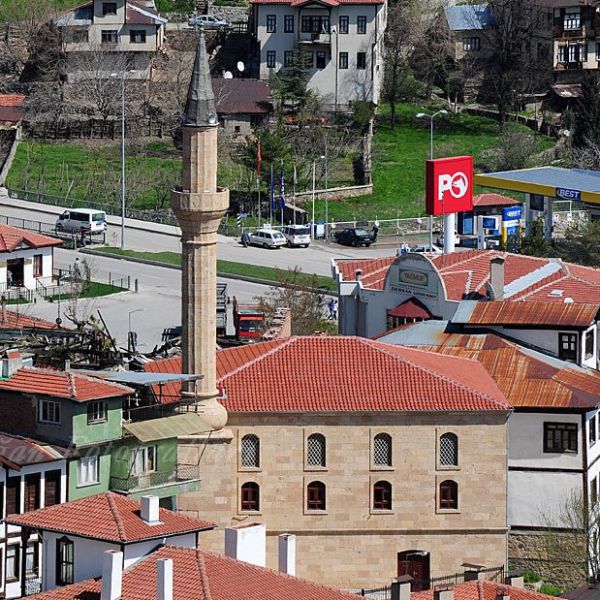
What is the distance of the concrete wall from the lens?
280ft

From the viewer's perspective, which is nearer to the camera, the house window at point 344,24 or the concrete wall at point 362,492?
the concrete wall at point 362,492

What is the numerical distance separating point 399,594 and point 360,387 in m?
16.8

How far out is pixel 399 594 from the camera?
2768 inches

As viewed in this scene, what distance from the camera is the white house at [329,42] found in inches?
6644

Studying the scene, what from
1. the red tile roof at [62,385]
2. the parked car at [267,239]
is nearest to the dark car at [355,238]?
the parked car at [267,239]

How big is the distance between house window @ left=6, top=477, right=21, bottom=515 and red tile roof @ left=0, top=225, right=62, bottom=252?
51020mm

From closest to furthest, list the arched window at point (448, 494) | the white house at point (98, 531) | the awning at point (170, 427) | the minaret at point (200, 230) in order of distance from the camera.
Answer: the white house at point (98, 531) < the awning at point (170, 427) < the minaret at point (200, 230) < the arched window at point (448, 494)

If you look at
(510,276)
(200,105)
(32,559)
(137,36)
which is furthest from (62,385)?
Answer: (137,36)

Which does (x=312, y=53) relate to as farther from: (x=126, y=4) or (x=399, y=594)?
(x=399, y=594)

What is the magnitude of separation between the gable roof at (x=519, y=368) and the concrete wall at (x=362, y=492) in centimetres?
410

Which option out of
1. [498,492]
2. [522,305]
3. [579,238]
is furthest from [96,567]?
[579,238]

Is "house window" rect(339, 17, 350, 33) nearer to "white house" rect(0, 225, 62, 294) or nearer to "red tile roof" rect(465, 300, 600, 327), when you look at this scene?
"white house" rect(0, 225, 62, 294)

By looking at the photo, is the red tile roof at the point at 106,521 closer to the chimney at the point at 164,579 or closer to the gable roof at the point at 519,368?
the chimney at the point at 164,579

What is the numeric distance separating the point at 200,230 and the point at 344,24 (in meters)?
85.0
